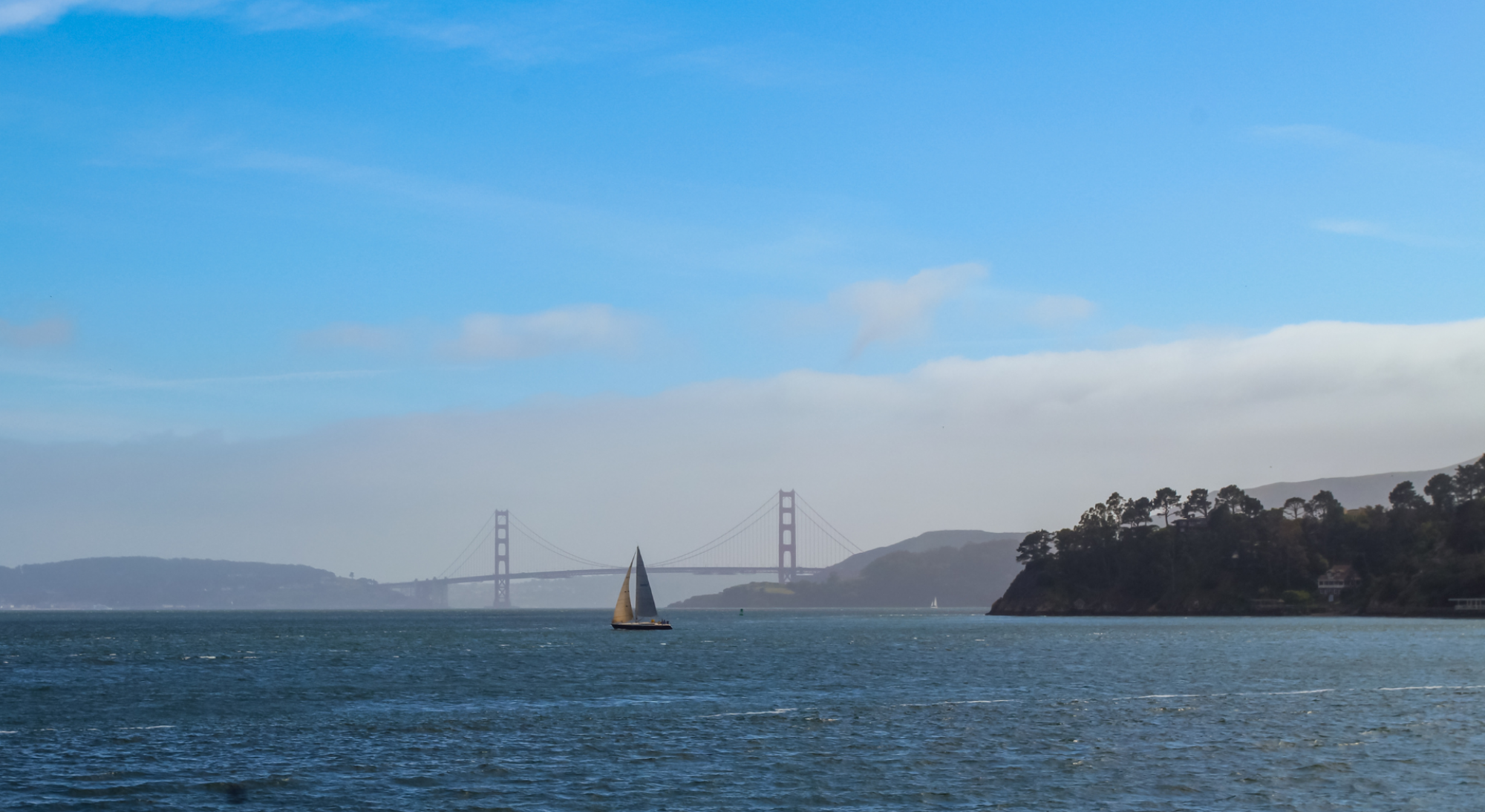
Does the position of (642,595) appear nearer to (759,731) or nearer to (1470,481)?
(759,731)

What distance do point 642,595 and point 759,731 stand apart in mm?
99898

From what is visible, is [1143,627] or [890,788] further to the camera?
[1143,627]

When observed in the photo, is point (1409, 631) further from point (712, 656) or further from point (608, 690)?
point (608, 690)

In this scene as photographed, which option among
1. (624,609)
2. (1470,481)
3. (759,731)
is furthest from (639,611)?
(1470,481)

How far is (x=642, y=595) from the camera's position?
14775 centimetres

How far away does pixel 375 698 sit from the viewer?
207 feet

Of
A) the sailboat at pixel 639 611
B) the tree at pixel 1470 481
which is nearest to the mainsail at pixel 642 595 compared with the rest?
the sailboat at pixel 639 611

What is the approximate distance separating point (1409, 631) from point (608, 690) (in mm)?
91160

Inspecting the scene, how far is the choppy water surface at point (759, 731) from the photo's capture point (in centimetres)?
3584

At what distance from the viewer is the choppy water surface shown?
35.8 metres

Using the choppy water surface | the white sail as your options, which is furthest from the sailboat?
the choppy water surface

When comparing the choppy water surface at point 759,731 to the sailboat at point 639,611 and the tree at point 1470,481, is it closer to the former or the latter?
the sailboat at point 639,611

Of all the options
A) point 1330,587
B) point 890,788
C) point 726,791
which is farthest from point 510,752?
point 1330,587

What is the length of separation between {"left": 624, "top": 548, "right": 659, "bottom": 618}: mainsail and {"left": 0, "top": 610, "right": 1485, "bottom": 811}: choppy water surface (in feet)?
144
